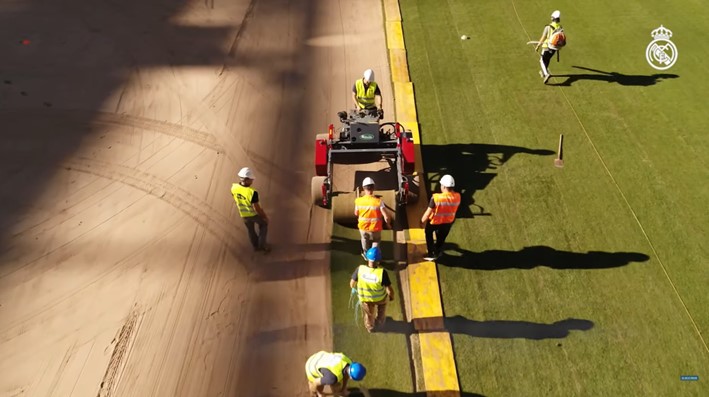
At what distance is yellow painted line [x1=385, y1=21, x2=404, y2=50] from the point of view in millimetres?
15173

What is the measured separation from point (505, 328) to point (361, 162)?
15.3 feet

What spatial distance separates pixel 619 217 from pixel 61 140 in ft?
43.5

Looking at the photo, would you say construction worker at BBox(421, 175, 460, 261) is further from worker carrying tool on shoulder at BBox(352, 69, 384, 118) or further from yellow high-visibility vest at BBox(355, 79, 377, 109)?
yellow high-visibility vest at BBox(355, 79, 377, 109)

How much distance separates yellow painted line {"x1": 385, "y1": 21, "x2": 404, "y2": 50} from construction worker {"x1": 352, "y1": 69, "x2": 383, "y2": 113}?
476cm

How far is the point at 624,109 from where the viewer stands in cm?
1239

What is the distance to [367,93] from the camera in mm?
10883

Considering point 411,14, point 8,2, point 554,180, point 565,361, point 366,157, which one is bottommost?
point 565,361

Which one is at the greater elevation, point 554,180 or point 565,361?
point 554,180

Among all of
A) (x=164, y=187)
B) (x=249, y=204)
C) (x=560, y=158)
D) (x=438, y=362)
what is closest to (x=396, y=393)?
(x=438, y=362)

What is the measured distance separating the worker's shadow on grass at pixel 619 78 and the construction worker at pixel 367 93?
5637 mm

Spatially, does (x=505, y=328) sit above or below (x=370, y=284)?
below

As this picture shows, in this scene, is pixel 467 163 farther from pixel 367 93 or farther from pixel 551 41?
pixel 551 41

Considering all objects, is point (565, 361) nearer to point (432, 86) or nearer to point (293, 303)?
point (293, 303)

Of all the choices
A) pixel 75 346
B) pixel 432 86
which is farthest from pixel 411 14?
pixel 75 346
